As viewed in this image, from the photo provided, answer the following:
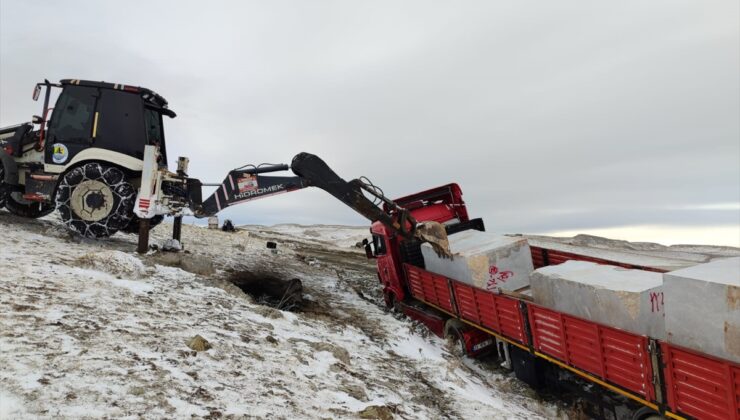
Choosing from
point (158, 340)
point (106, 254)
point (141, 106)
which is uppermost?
point (141, 106)

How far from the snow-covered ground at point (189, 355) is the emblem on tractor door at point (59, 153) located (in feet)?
6.02

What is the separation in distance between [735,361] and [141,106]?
11.8 meters

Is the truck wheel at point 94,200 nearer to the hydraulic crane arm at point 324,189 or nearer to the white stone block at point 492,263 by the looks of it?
the hydraulic crane arm at point 324,189

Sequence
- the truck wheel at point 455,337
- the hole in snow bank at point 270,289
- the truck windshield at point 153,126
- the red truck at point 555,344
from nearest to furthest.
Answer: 1. the red truck at point 555,344
2. the truck wheel at point 455,337
3. the hole in snow bank at point 270,289
4. the truck windshield at point 153,126

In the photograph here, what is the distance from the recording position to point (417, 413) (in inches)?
195

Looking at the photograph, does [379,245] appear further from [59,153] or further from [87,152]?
[59,153]

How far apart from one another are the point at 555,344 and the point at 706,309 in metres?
2.05

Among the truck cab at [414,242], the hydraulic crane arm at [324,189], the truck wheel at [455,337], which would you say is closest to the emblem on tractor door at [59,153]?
the hydraulic crane arm at [324,189]

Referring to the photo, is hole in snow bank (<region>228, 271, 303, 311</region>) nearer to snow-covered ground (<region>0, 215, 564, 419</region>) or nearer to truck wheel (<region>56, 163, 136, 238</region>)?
snow-covered ground (<region>0, 215, 564, 419</region>)

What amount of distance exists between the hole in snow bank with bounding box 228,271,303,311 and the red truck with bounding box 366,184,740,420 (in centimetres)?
266

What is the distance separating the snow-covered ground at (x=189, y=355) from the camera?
3646mm

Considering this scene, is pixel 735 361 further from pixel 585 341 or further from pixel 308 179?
pixel 308 179

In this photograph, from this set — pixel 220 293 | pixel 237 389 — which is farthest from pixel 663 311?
pixel 220 293

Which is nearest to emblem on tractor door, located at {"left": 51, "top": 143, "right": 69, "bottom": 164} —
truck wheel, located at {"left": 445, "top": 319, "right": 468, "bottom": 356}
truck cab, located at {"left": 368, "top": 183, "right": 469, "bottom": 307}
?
truck cab, located at {"left": 368, "top": 183, "right": 469, "bottom": 307}
